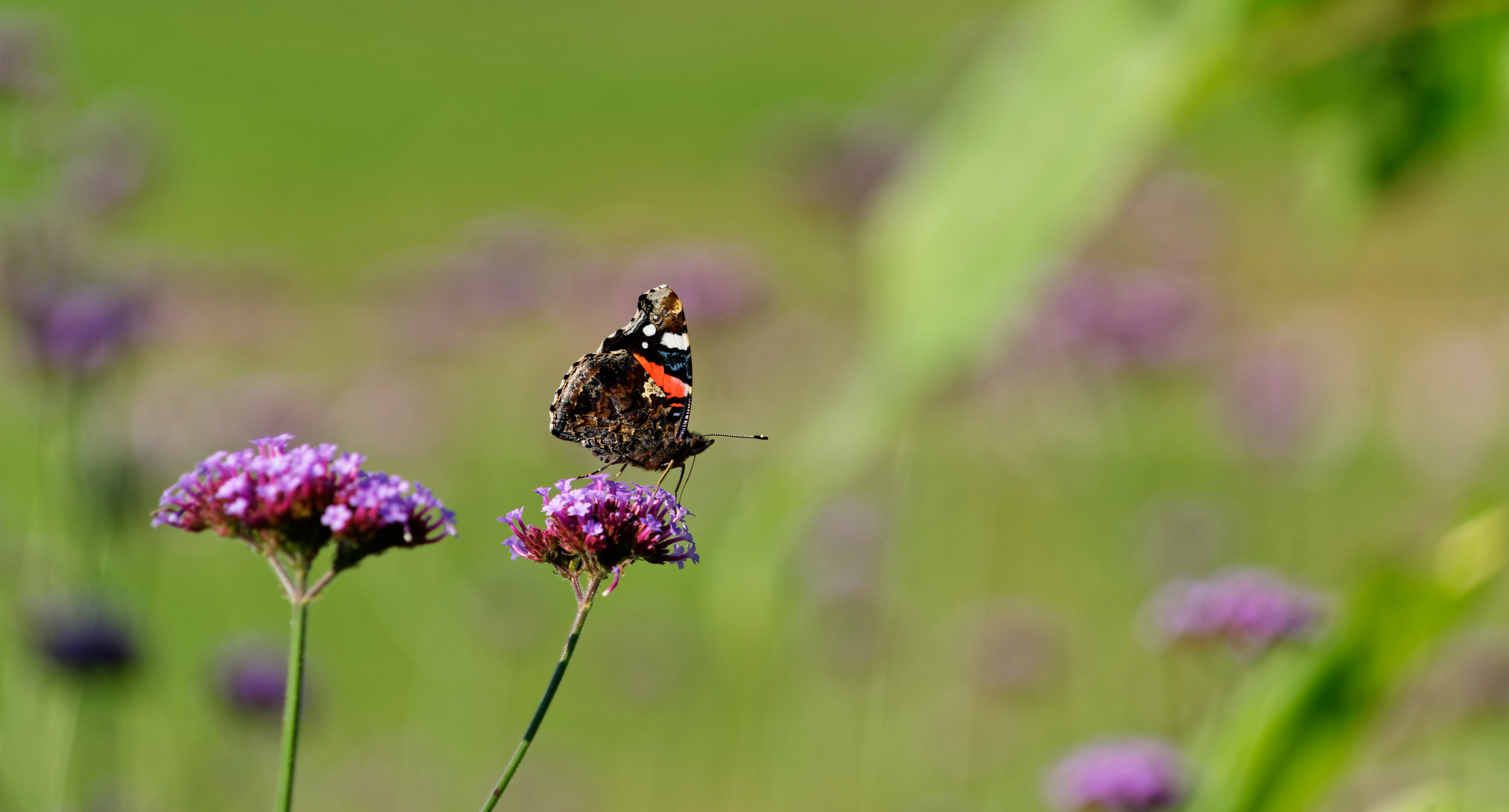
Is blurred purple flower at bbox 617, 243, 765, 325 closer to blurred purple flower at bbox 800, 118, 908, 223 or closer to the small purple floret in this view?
blurred purple flower at bbox 800, 118, 908, 223

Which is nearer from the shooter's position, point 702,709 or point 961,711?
point 961,711

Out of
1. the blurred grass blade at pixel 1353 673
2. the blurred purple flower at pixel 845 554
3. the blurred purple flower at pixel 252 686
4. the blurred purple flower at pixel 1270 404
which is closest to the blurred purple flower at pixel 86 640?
the blurred purple flower at pixel 252 686

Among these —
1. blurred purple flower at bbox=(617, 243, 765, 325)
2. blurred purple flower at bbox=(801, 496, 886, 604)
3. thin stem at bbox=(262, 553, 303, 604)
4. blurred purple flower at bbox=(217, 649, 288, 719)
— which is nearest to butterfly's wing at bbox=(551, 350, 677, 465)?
thin stem at bbox=(262, 553, 303, 604)

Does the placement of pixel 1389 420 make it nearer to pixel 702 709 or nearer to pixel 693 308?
pixel 702 709

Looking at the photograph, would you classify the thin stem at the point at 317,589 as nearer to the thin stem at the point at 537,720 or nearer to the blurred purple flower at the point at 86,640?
the thin stem at the point at 537,720

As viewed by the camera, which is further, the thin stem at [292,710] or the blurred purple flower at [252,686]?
the blurred purple flower at [252,686]

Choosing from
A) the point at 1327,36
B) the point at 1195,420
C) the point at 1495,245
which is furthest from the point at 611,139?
the point at 1327,36
